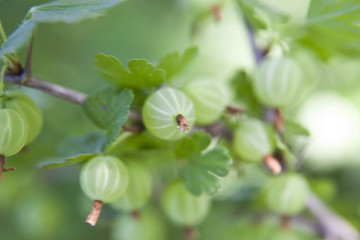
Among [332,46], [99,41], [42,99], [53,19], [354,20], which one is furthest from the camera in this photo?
[99,41]

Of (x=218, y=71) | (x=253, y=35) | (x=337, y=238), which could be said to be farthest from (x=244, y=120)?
(x=218, y=71)

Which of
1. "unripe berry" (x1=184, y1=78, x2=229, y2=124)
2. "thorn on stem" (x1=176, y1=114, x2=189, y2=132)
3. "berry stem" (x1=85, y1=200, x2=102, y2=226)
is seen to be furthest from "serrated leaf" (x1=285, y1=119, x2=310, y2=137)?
"berry stem" (x1=85, y1=200, x2=102, y2=226)

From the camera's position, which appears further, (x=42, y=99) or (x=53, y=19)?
(x=42, y=99)

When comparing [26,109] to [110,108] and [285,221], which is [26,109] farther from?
[285,221]

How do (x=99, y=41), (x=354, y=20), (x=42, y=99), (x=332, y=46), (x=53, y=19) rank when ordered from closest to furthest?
(x=53, y=19), (x=354, y=20), (x=332, y=46), (x=42, y=99), (x=99, y=41)

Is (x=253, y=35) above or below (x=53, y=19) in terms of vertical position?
below

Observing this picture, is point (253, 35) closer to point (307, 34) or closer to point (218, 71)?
point (307, 34)

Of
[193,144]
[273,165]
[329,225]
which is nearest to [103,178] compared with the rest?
[193,144]
